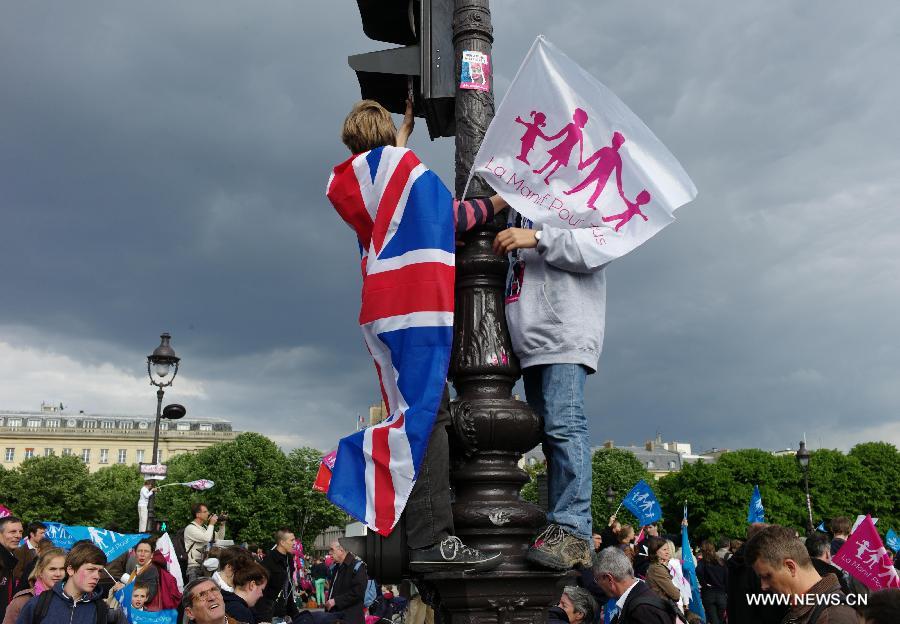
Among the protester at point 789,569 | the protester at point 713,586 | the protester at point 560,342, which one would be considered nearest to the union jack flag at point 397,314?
the protester at point 560,342

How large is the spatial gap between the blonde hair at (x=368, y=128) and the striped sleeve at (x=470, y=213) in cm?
52

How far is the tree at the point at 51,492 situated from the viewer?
63.2 metres

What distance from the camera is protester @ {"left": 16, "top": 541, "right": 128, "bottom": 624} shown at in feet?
19.5

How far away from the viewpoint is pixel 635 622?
548cm

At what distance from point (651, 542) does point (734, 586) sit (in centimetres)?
348

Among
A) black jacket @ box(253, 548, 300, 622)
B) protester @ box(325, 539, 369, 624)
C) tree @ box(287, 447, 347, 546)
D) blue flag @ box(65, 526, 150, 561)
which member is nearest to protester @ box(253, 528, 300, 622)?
black jacket @ box(253, 548, 300, 622)

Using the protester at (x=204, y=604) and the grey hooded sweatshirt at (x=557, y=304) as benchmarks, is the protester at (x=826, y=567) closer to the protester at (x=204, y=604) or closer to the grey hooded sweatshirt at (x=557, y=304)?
the grey hooded sweatshirt at (x=557, y=304)

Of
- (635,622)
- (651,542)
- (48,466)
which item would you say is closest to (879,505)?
(651,542)

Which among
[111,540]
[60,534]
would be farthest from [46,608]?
[60,534]

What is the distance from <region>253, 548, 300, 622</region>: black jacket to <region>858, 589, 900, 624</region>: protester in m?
7.11

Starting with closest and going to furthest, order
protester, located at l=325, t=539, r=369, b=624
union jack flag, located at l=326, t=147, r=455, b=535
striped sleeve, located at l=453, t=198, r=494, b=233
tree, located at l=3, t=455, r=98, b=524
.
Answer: union jack flag, located at l=326, t=147, r=455, b=535, striped sleeve, located at l=453, t=198, r=494, b=233, protester, located at l=325, t=539, r=369, b=624, tree, located at l=3, t=455, r=98, b=524

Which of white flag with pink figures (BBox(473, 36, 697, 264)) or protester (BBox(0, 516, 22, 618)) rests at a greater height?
white flag with pink figures (BBox(473, 36, 697, 264))

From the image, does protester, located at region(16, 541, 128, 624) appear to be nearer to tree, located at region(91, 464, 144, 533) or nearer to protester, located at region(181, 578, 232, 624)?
protester, located at region(181, 578, 232, 624)

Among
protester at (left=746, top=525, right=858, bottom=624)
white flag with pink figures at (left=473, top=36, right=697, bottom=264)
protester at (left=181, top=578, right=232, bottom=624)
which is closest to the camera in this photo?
protester at (left=746, top=525, right=858, bottom=624)
